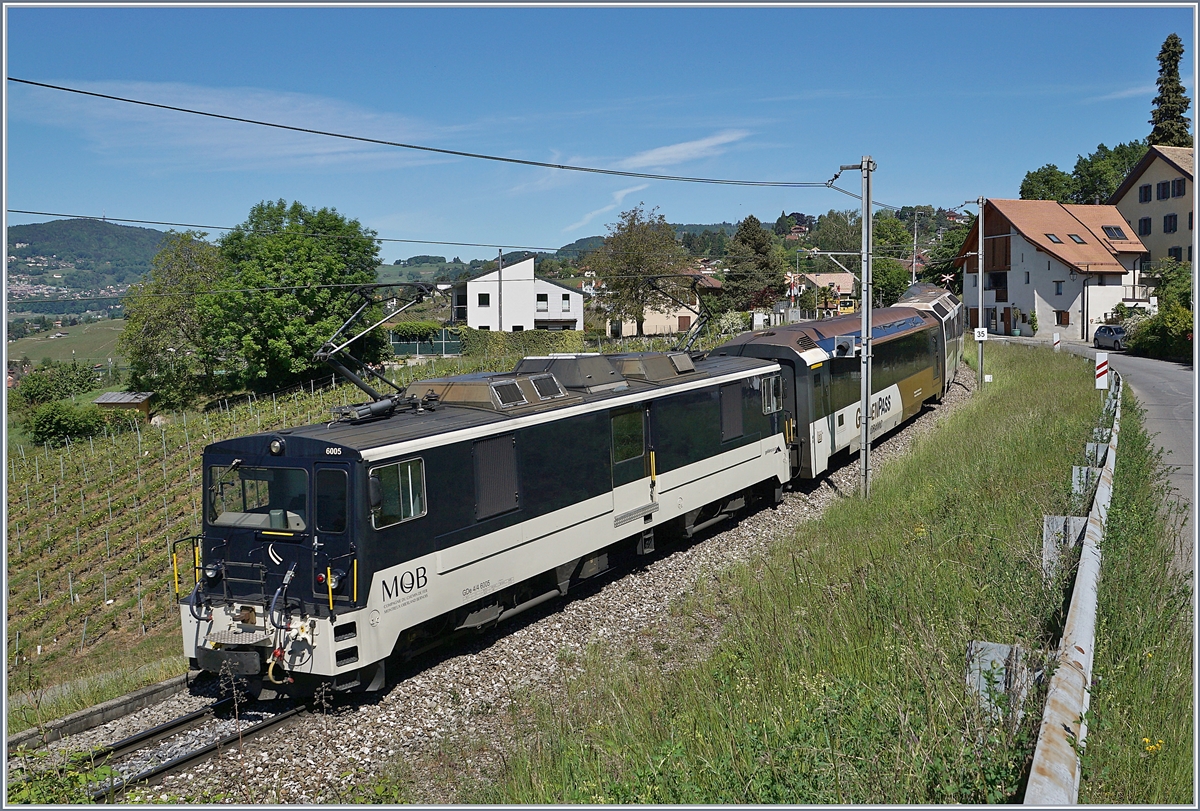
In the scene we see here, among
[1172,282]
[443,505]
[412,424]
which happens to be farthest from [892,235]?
[443,505]

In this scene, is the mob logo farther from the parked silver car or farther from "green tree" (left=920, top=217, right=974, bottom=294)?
"green tree" (left=920, top=217, right=974, bottom=294)

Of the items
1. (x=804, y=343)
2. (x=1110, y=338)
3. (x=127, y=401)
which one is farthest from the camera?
(x=127, y=401)

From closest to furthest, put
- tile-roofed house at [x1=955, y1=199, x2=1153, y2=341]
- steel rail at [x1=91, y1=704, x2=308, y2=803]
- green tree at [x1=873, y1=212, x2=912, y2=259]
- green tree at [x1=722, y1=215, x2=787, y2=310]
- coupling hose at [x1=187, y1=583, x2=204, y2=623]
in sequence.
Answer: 1. steel rail at [x1=91, y1=704, x2=308, y2=803]
2. coupling hose at [x1=187, y1=583, x2=204, y2=623]
3. tile-roofed house at [x1=955, y1=199, x2=1153, y2=341]
4. green tree at [x1=722, y1=215, x2=787, y2=310]
5. green tree at [x1=873, y1=212, x2=912, y2=259]

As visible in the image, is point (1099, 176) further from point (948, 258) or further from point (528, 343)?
point (528, 343)

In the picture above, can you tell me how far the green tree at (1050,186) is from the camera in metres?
84.1

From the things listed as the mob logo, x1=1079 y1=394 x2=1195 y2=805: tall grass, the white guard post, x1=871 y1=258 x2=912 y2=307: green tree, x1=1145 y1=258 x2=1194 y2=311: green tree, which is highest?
x1=871 y1=258 x2=912 y2=307: green tree

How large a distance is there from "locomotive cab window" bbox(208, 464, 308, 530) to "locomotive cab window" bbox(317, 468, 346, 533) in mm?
182

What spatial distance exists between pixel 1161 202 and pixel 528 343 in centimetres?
4077

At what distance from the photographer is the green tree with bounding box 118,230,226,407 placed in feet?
184

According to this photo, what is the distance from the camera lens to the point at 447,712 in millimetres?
9188

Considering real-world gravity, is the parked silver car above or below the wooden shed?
above

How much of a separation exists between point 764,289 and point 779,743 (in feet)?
210

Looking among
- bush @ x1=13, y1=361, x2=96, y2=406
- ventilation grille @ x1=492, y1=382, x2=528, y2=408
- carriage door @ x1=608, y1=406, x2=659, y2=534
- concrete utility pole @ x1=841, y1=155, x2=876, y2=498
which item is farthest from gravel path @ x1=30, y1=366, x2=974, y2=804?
bush @ x1=13, y1=361, x2=96, y2=406

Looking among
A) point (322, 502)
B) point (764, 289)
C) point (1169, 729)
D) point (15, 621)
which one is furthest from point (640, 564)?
point (764, 289)
